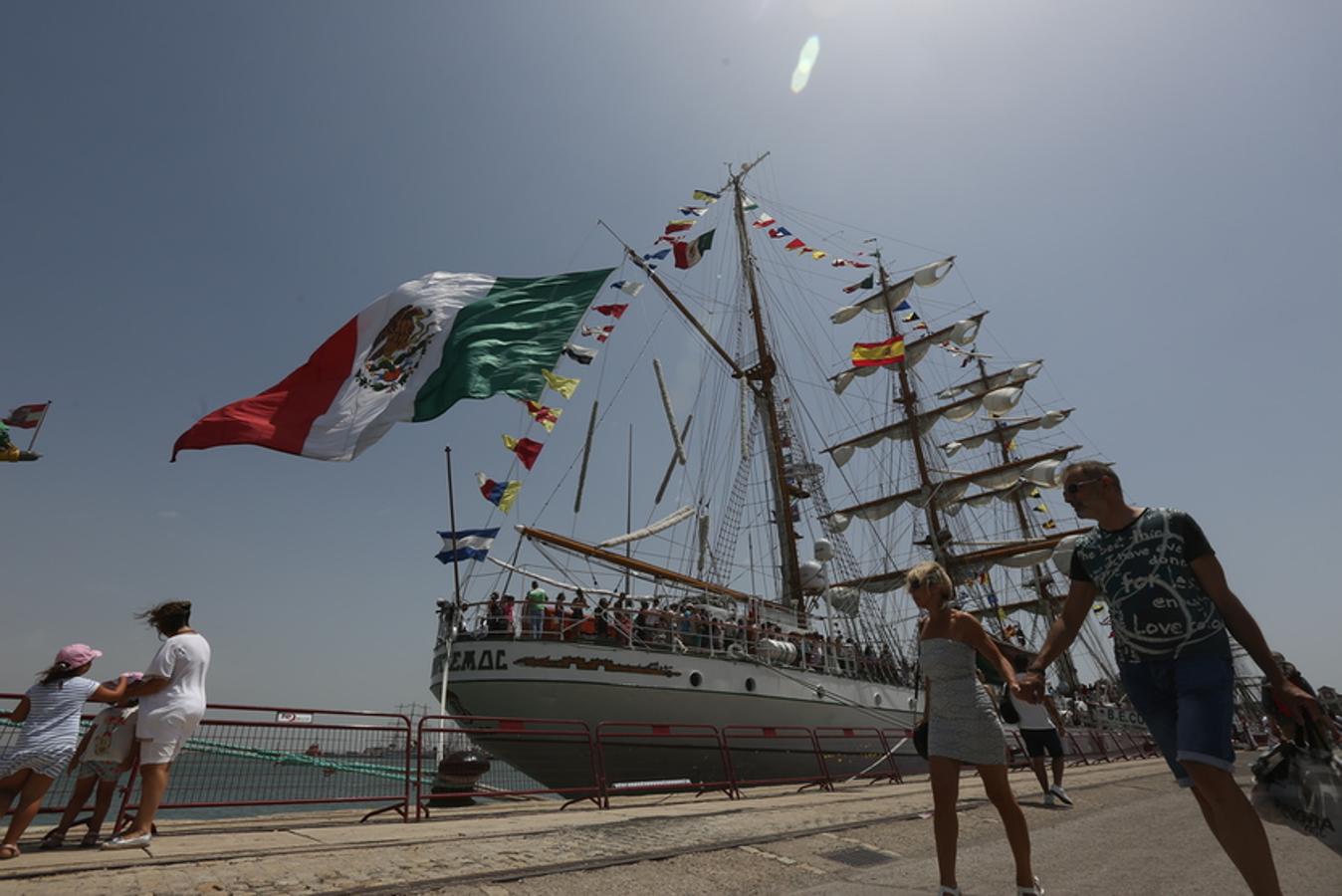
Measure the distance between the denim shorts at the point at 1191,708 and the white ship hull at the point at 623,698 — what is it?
964 centimetres

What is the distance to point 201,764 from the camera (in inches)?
232

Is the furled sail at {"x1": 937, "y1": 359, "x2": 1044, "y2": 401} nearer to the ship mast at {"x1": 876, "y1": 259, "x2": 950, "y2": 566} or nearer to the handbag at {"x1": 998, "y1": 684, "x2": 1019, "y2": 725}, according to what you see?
the ship mast at {"x1": 876, "y1": 259, "x2": 950, "y2": 566}

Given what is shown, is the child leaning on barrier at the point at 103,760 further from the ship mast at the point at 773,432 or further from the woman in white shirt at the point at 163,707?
the ship mast at the point at 773,432

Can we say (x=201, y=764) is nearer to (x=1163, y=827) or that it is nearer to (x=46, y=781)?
(x=46, y=781)

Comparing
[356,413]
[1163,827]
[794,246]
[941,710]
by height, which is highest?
[794,246]

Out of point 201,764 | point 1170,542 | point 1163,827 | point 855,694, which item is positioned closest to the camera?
point 1170,542

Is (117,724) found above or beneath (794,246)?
beneath

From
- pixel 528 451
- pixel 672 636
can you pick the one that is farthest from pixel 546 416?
pixel 672 636

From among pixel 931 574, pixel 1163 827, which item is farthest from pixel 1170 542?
pixel 1163 827

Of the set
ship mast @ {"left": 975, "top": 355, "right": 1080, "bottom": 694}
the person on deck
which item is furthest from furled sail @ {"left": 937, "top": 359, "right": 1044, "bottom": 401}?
the person on deck

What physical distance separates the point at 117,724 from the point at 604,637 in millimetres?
9279

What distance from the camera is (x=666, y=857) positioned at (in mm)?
4254

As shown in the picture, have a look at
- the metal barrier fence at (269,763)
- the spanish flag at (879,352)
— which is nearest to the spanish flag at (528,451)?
the metal barrier fence at (269,763)

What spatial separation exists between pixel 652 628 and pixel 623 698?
1.47 m
